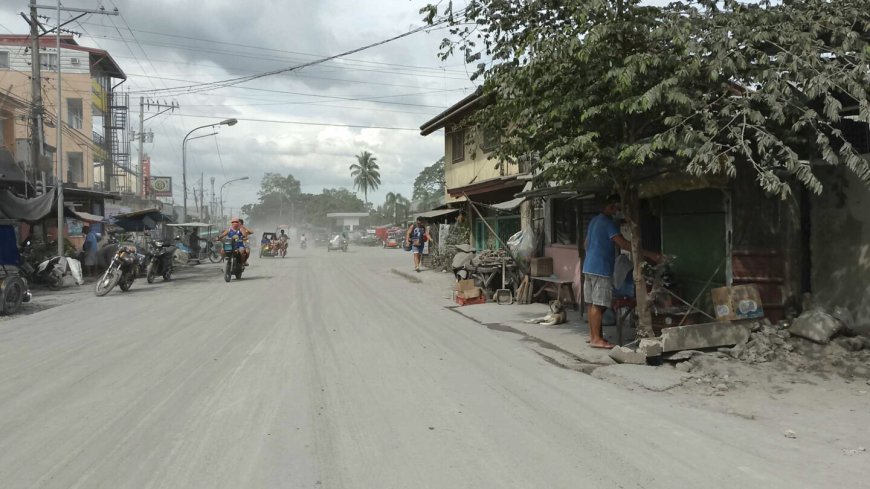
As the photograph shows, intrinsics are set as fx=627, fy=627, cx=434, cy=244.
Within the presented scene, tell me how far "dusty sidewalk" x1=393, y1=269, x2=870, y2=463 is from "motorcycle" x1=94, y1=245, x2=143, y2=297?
38.8 feet

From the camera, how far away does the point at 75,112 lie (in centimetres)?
4134

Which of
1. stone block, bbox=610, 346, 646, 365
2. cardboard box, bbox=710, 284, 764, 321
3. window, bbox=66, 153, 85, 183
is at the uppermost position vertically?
window, bbox=66, 153, 85, 183

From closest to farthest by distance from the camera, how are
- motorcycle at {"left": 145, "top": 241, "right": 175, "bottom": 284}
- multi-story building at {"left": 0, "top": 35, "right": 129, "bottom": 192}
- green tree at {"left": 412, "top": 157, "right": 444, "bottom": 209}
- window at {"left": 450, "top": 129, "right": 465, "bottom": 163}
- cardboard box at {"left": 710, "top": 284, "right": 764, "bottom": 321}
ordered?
cardboard box at {"left": 710, "top": 284, "right": 764, "bottom": 321} < motorcycle at {"left": 145, "top": 241, "right": 175, "bottom": 284} < window at {"left": 450, "top": 129, "right": 465, "bottom": 163} < multi-story building at {"left": 0, "top": 35, "right": 129, "bottom": 192} < green tree at {"left": 412, "top": 157, "right": 444, "bottom": 209}

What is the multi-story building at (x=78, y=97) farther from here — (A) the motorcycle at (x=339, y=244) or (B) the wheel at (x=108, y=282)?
(B) the wheel at (x=108, y=282)

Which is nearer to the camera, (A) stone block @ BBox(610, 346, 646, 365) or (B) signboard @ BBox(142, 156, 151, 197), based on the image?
(A) stone block @ BBox(610, 346, 646, 365)

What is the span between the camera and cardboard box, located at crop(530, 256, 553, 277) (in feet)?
42.7

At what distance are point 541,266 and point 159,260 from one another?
12421 mm

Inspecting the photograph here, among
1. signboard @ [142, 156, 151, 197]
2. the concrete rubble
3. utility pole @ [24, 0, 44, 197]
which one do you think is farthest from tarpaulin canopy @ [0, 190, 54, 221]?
signboard @ [142, 156, 151, 197]

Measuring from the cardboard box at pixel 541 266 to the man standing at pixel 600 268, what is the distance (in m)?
4.76

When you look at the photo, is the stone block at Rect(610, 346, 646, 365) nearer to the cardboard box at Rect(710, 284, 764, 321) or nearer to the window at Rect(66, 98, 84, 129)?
the cardboard box at Rect(710, 284, 764, 321)

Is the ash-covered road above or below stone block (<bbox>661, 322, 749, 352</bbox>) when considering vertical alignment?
below

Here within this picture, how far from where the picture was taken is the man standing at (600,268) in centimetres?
805

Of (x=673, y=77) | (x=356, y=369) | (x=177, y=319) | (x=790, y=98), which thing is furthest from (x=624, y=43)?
(x=177, y=319)

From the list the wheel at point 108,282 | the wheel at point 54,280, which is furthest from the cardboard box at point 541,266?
the wheel at point 54,280
